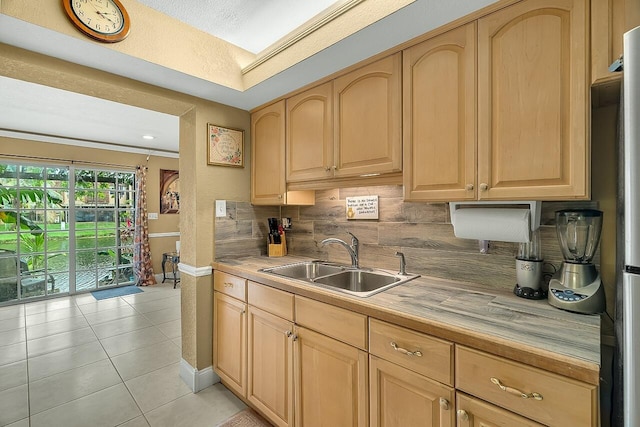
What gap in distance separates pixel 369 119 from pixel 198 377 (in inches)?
86.2

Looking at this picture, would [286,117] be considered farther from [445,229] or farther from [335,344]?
[335,344]

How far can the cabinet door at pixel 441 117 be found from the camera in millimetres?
1293

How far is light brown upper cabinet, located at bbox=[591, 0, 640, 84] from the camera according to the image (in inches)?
38.7

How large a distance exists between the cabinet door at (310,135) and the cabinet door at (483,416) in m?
1.31

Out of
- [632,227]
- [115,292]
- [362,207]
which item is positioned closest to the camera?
[632,227]

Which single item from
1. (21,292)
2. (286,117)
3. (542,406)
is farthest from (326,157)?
(21,292)

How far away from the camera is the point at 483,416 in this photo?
0.95 metres

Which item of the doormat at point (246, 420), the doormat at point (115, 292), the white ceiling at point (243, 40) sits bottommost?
the doormat at point (246, 420)

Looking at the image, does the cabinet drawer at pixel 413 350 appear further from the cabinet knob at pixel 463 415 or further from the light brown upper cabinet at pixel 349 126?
the light brown upper cabinet at pixel 349 126

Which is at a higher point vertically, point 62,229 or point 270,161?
point 270,161

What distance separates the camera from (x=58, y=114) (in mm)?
3365

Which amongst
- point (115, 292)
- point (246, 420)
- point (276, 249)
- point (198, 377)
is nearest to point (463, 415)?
point (246, 420)

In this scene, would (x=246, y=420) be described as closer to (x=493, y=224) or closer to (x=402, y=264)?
(x=402, y=264)

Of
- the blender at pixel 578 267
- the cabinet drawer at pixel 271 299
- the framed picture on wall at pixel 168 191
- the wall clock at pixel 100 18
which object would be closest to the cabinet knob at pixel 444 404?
the blender at pixel 578 267
